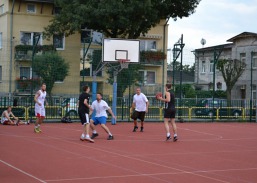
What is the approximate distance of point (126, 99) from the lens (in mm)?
29547

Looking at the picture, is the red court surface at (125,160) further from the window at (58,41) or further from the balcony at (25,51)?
the window at (58,41)

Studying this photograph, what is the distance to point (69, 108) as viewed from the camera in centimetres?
2862

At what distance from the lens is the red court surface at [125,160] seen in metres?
10.6

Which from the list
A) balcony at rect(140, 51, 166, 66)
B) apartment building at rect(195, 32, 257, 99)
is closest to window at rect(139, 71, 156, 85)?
apartment building at rect(195, 32, 257, 99)

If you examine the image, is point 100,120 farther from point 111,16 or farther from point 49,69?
point 111,16

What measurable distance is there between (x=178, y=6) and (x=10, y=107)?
23.7 metres

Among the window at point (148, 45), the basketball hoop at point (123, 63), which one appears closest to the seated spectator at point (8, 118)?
the basketball hoop at point (123, 63)

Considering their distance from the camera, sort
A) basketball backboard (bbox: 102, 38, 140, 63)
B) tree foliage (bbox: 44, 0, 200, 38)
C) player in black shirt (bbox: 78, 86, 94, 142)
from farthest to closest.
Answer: tree foliage (bbox: 44, 0, 200, 38)
basketball backboard (bbox: 102, 38, 140, 63)
player in black shirt (bbox: 78, 86, 94, 142)

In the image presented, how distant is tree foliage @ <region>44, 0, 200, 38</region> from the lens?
41.1 meters

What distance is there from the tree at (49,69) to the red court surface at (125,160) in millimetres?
8614

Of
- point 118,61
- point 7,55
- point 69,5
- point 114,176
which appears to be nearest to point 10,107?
point 7,55

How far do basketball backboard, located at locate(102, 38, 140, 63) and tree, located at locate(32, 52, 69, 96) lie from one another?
291cm

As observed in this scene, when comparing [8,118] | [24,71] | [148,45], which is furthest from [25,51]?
[8,118]

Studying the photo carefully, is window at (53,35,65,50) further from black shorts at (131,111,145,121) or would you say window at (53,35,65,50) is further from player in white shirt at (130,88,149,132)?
black shorts at (131,111,145,121)
